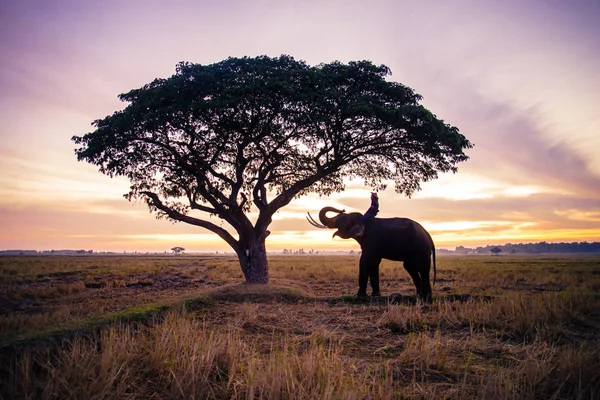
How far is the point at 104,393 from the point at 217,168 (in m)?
14.0

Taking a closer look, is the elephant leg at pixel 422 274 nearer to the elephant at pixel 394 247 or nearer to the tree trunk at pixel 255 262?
the elephant at pixel 394 247

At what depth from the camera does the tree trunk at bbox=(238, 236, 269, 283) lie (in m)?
15.8

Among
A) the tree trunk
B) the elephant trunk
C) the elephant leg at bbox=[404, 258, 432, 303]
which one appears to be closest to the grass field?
the elephant leg at bbox=[404, 258, 432, 303]

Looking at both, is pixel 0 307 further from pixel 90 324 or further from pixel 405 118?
pixel 405 118

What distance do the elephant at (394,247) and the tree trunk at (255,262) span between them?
173 inches

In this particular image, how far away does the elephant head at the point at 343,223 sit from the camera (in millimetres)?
13633

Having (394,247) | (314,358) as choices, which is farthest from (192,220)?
(314,358)

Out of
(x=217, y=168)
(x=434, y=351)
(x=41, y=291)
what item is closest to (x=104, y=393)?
(x=434, y=351)

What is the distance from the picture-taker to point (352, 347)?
616 cm

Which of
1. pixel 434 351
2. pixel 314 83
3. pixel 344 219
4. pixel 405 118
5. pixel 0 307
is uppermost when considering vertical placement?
pixel 314 83

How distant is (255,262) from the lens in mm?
15898

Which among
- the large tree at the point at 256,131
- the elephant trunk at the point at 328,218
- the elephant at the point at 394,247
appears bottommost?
the elephant at the point at 394,247

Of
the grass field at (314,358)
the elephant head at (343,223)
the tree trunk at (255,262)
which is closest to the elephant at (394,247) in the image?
the elephant head at (343,223)

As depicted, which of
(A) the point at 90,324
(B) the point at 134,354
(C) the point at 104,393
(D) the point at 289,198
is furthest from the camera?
(D) the point at 289,198
